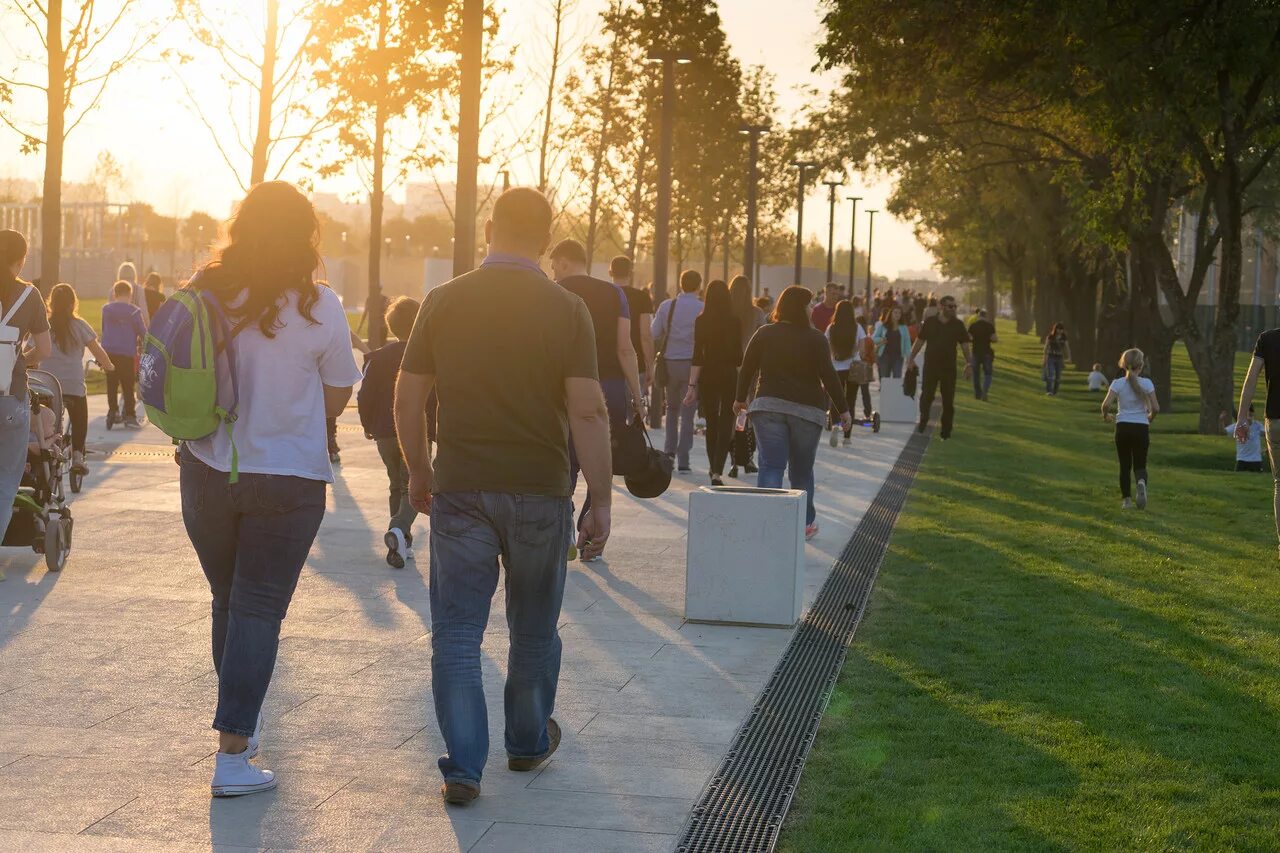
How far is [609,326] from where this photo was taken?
10758 mm

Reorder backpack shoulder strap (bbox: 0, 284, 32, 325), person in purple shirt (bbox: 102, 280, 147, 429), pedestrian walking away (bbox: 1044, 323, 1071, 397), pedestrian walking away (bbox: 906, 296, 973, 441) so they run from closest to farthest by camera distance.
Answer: backpack shoulder strap (bbox: 0, 284, 32, 325), person in purple shirt (bbox: 102, 280, 147, 429), pedestrian walking away (bbox: 906, 296, 973, 441), pedestrian walking away (bbox: 1044, 323, 1071, 397)

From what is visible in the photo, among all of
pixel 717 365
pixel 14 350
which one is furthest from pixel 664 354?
pixel 14 350

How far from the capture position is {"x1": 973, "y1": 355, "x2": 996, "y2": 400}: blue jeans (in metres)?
32.8

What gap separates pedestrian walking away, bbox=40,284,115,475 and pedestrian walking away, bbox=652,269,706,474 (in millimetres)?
5288

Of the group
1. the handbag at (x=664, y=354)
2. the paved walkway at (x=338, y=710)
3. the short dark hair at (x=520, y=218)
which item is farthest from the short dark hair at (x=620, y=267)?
the short dark hair at (x=520, y=218)

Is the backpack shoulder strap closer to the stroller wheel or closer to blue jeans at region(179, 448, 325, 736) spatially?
the stroller wheel

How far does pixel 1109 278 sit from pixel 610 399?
111 ft

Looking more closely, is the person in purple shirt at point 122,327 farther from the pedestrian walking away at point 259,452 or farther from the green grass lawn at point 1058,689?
the pedestrian walking away at point 259,452

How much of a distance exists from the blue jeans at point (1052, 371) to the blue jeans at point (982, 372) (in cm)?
260

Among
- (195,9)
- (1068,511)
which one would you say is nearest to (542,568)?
(1068,511)

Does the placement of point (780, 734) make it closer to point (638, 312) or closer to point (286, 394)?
point (286, 394)

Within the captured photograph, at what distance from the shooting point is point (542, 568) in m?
5.46

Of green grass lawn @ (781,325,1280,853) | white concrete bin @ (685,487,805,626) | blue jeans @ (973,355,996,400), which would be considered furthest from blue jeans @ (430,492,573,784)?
blue jeans @ (973,355,996,400)

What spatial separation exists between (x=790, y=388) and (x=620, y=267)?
4.06 m
